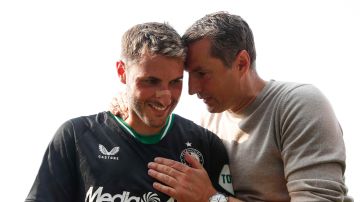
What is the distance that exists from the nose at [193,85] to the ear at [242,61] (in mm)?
298

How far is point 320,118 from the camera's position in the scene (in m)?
2.79

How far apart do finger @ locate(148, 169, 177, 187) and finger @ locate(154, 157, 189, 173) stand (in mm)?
73

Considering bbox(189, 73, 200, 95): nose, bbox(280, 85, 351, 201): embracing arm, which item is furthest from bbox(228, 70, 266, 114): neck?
bbox(280, 85, 351, 201): embracing arm

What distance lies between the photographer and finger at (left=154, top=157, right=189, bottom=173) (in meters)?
2.87

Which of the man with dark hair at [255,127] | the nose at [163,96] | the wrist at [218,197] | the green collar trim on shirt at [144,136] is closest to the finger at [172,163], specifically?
the man with dark hair at [255,127]

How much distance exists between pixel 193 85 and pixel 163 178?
69cm

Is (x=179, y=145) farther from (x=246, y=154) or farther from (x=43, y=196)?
(x=43, y=196)

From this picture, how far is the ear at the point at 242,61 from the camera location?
327cm

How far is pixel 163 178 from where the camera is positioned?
2.81m

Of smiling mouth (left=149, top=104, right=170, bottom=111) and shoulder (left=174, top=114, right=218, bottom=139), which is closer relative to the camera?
smiling mouth (left=149, top=104, right=170, bottom=111)

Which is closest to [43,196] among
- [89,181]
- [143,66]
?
[89,181]

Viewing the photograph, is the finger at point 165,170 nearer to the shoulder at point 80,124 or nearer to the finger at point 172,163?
the finger at point 172,163

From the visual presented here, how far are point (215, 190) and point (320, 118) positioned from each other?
29.2 inches

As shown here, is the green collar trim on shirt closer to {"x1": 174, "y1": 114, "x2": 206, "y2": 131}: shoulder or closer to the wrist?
{"x1": 174, "y1": 114, "x2": 206, "y2": 131}: shoulder
